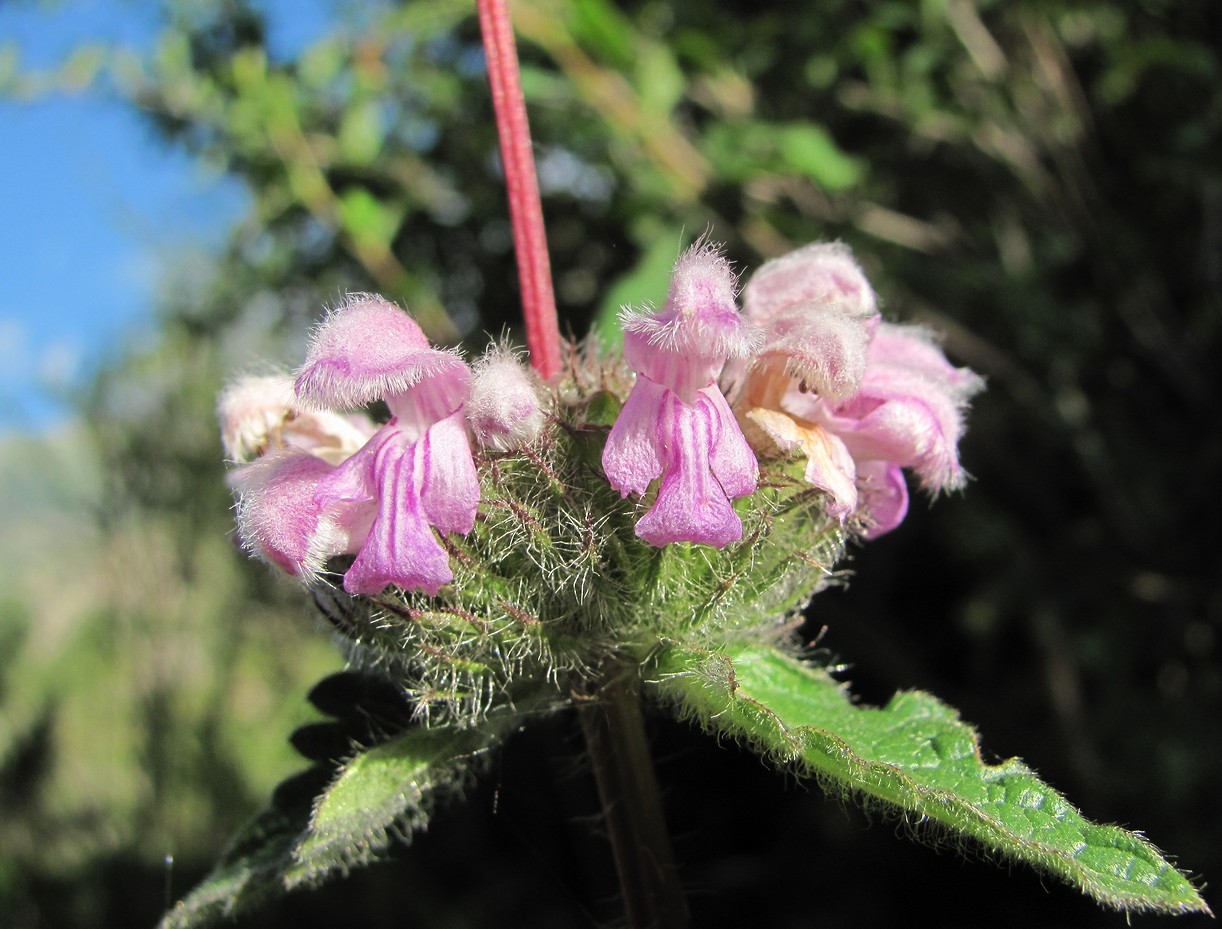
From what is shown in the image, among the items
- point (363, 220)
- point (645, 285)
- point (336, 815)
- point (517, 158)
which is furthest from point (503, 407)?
point (363, 220)

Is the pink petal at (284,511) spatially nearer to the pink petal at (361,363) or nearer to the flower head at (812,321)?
the pink petal at (361,363)

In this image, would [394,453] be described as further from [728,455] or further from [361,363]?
[728,455]

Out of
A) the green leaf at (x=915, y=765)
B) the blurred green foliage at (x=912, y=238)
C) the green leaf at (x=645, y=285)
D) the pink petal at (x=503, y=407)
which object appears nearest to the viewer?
the green leaf at (x=915, y=765)

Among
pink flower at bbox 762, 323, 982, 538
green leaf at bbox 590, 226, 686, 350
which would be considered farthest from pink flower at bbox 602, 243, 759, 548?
green leaf at bbox 590, 226, 686, 350

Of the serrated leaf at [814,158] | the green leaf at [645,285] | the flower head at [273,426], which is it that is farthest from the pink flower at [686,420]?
the serrated leaf at [814,158]

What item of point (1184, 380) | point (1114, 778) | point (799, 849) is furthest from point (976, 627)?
point (799, 849)

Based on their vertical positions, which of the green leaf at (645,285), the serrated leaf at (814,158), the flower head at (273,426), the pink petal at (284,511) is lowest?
the pink petal at (284,511)
